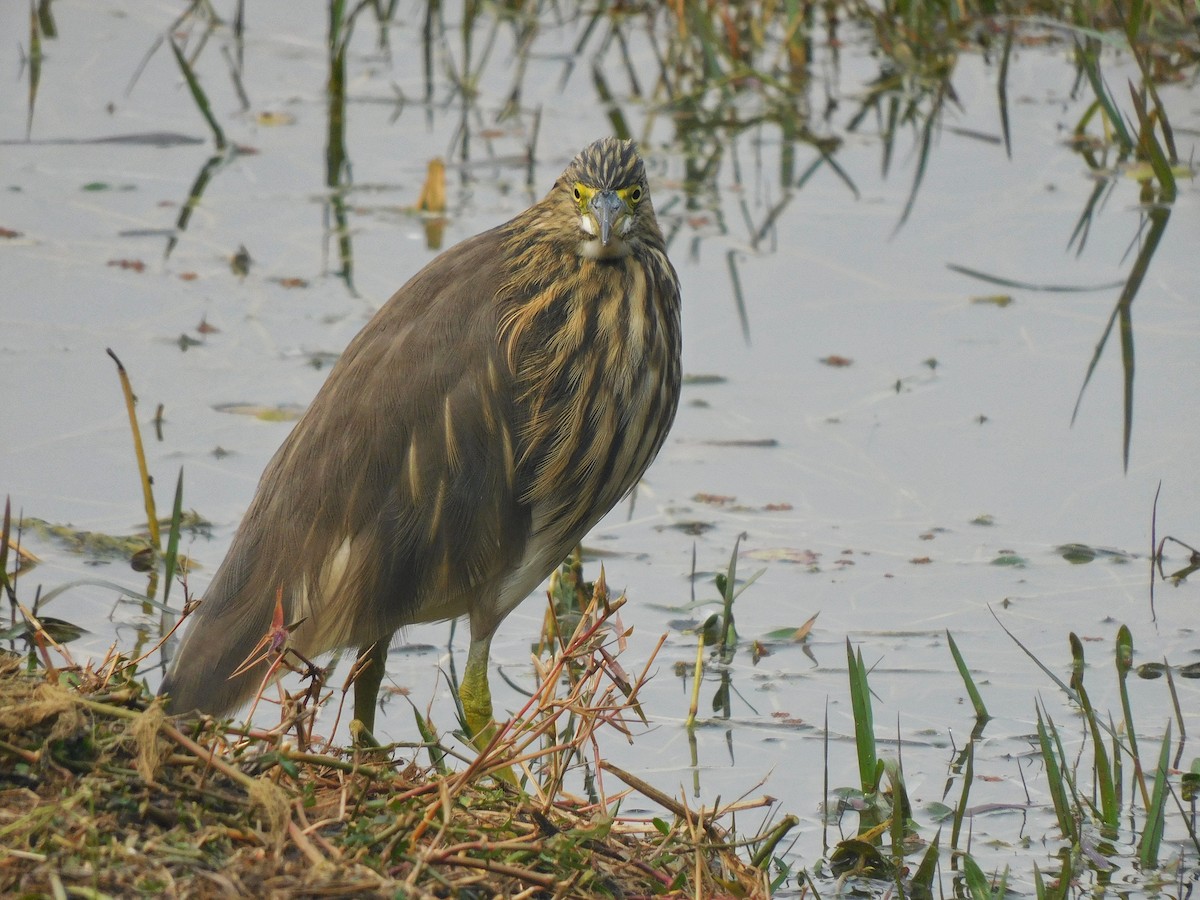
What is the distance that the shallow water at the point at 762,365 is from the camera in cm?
509

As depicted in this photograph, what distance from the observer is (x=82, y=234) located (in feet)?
25.0

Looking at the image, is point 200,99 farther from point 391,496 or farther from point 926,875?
point 926,875

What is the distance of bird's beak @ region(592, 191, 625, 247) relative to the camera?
181 inches

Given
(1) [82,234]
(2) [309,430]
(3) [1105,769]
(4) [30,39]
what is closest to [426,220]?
(1) [82,234]

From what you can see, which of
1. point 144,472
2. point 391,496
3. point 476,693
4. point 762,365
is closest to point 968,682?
point 476,693

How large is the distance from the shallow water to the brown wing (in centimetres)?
50

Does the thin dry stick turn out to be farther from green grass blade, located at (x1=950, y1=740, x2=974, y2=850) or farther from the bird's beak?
green grass blade, located at (x1=950, y1=740, x2=974, y2=850)

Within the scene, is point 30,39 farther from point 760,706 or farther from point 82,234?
point 760,706

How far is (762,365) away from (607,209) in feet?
7.34

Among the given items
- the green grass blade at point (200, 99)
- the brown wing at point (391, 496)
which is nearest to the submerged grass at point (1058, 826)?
the brown wing at point (391, 496)

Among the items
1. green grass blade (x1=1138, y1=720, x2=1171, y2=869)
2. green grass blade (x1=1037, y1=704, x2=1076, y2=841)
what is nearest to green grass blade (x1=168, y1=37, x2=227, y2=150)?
green grass blade (x1=1037, y1=704, x2=1076, y2=841)

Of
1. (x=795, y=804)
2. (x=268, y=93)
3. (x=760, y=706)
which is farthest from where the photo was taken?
(x=268, y=93)

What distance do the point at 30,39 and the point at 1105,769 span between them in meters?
7.00

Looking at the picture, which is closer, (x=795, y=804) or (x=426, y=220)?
(x=795, y=804)
